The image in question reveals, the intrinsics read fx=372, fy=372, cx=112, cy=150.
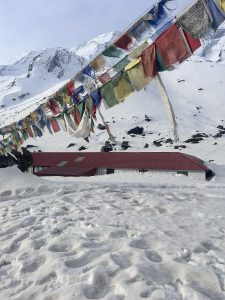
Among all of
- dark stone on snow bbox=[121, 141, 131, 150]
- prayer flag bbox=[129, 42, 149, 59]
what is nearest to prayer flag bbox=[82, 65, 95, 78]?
prayer flag bbox=[129, 42, 149, 59]

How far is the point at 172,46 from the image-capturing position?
12.8 meters

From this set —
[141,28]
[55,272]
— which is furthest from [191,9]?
[55,272]

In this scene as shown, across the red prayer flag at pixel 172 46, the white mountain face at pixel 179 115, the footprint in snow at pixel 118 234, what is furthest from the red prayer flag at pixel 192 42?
the white mountain face at pixel 179 115

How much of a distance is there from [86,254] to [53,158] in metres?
38.7

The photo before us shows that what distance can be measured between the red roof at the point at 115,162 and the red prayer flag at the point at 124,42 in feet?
72.5

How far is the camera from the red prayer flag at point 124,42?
1449cm

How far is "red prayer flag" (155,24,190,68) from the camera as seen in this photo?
41.1 feet

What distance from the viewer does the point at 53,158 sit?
44.4 meters

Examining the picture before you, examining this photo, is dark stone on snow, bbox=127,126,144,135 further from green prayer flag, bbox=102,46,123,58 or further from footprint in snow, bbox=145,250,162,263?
footprint in snow, bbox=145,250,162,263

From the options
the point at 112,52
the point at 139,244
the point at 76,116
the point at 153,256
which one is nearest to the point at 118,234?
the point at 139,244

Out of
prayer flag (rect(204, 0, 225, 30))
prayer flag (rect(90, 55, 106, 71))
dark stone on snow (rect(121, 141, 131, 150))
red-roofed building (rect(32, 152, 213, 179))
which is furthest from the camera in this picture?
dark stone on snow (rect(121, 141, 131, 150))

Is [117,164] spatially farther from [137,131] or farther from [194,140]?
[137,131]

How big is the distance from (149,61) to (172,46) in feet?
3.79

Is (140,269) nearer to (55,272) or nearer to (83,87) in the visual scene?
(55,272)
